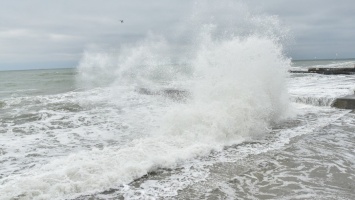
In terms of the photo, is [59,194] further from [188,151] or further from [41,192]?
[188,151]

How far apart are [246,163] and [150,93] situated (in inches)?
496

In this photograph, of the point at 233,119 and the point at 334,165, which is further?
the point at 233,119

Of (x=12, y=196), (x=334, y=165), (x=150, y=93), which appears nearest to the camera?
(x=12, y=196)

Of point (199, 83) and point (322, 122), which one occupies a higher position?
point (199, 83)

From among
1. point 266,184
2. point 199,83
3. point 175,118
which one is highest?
point 199,83

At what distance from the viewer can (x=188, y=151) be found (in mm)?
5980

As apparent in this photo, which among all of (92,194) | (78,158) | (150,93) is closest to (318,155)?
(92,194)

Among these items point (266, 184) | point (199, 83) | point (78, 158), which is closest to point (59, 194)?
point (78, 158)

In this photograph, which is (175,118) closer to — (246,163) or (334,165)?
(246,163)

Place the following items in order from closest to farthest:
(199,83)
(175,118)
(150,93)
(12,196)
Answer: (12,196) → (175,118) → (199,83) → (150,93)

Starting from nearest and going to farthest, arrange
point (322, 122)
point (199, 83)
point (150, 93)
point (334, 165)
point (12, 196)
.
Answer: point (12, 196), point (334, 165), point (322, 122), point (199, 83), point (150, 93)

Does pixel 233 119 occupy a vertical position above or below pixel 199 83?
below

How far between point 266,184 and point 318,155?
195cm

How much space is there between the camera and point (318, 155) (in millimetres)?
5852
